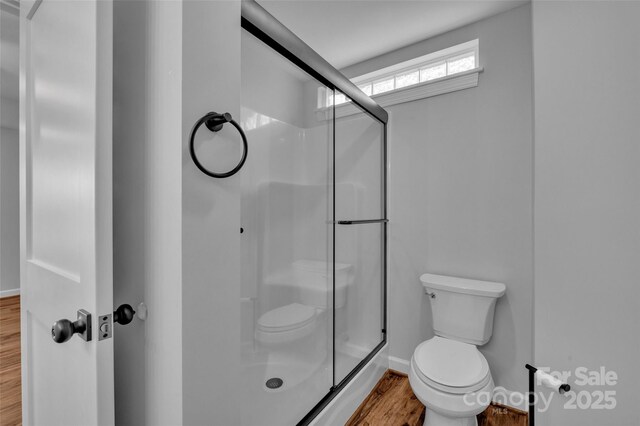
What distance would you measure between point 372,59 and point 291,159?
160 cm

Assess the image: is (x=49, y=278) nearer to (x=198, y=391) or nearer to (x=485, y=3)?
(x=198, y=391)

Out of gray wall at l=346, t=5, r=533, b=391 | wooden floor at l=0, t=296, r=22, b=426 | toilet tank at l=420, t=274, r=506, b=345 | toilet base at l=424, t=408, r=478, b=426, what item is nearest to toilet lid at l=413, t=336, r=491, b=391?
toilet tank at l=420, t=274, r=506, b=345

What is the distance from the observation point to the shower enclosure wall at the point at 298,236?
47.3 inches

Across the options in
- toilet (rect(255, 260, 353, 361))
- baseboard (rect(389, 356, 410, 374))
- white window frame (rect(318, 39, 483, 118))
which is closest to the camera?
toilet (rect(255, 260, 353, 361))

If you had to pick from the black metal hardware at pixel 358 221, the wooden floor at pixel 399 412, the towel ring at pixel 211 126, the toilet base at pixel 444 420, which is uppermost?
the towel ring at pixel 211 126

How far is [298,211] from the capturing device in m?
1.45

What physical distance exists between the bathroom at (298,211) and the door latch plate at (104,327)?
0.4 inches

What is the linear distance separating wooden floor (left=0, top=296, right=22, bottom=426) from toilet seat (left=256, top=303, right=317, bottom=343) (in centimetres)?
160

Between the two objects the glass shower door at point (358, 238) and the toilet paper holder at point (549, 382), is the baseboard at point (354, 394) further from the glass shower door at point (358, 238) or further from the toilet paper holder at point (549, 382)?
the toilet paper holder at point (549, 382)

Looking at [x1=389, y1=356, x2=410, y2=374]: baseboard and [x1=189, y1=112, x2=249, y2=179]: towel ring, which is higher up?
[x1=189, y1=112, x2=249, y2=179]: towel ring

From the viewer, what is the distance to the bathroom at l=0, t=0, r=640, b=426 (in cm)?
68

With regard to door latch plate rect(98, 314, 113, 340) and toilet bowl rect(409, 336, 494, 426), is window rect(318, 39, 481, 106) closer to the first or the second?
toilet bowl rect(409, 336, 494, 426)

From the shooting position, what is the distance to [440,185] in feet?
7.09

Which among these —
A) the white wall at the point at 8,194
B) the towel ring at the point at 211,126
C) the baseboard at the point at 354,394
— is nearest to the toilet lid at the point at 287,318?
the baseboard at the point at 354,394
